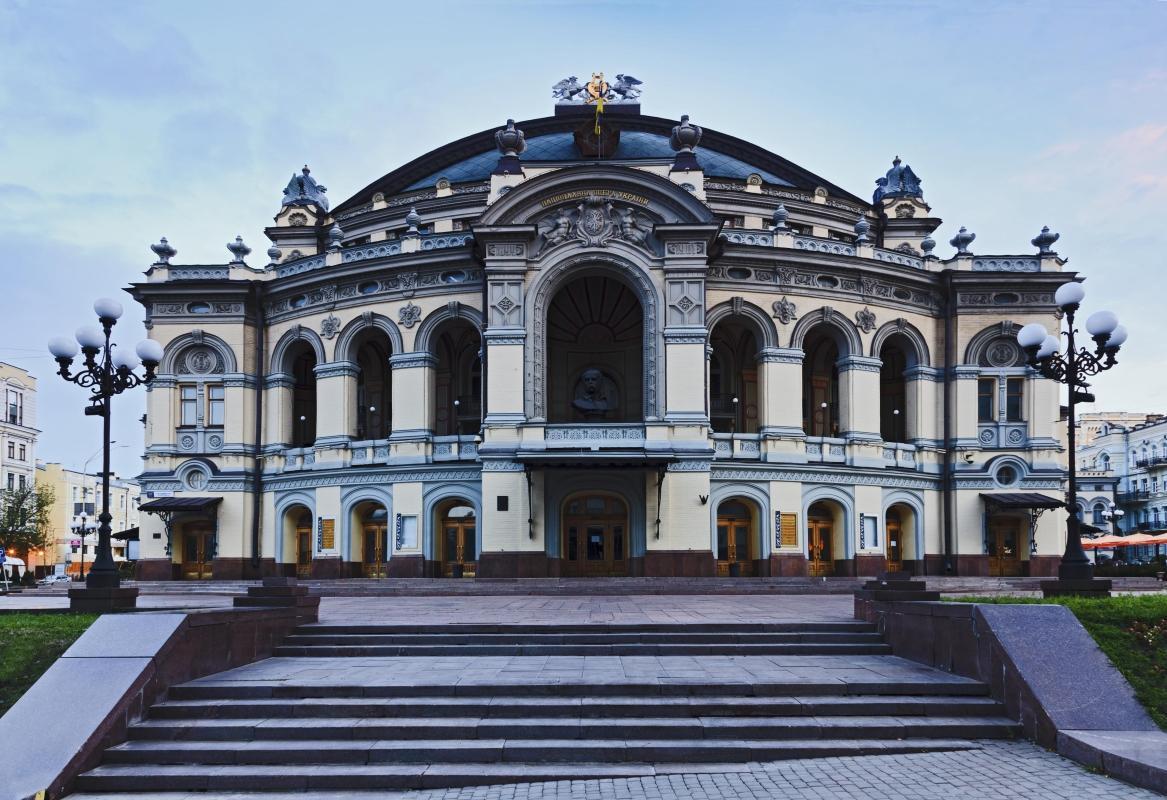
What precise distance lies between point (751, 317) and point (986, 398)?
11219mm

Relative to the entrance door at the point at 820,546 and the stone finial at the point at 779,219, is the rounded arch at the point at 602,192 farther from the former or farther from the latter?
the entrance door at the point at 820,546

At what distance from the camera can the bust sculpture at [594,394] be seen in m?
40.2

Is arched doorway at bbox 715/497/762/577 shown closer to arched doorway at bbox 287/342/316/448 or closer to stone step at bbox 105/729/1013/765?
arched doorway at bbox 287/342/316/448

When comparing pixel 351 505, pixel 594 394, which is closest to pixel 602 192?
pixel 594 394

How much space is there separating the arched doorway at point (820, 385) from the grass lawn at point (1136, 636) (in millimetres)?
27532

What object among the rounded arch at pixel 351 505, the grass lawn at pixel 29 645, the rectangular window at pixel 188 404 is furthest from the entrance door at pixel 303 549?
the grass lawn at pixel 29 645

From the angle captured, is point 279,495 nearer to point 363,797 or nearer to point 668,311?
point 668,311

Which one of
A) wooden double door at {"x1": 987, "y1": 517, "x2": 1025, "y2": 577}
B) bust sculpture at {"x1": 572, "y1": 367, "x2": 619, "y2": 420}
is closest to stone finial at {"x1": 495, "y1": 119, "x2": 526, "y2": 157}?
bust sculpture at {"x1": 572, "y1": 367, "x2": 619, "y2": 420}

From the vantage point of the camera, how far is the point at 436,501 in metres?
38.3

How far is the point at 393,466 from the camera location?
38656 millimetres

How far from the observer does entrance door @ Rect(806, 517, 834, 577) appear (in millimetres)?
38906

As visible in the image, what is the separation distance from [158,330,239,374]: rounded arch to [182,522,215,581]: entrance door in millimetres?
6783

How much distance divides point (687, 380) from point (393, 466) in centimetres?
1206

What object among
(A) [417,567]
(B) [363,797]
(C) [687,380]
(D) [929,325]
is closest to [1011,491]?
(D) [929,325]
